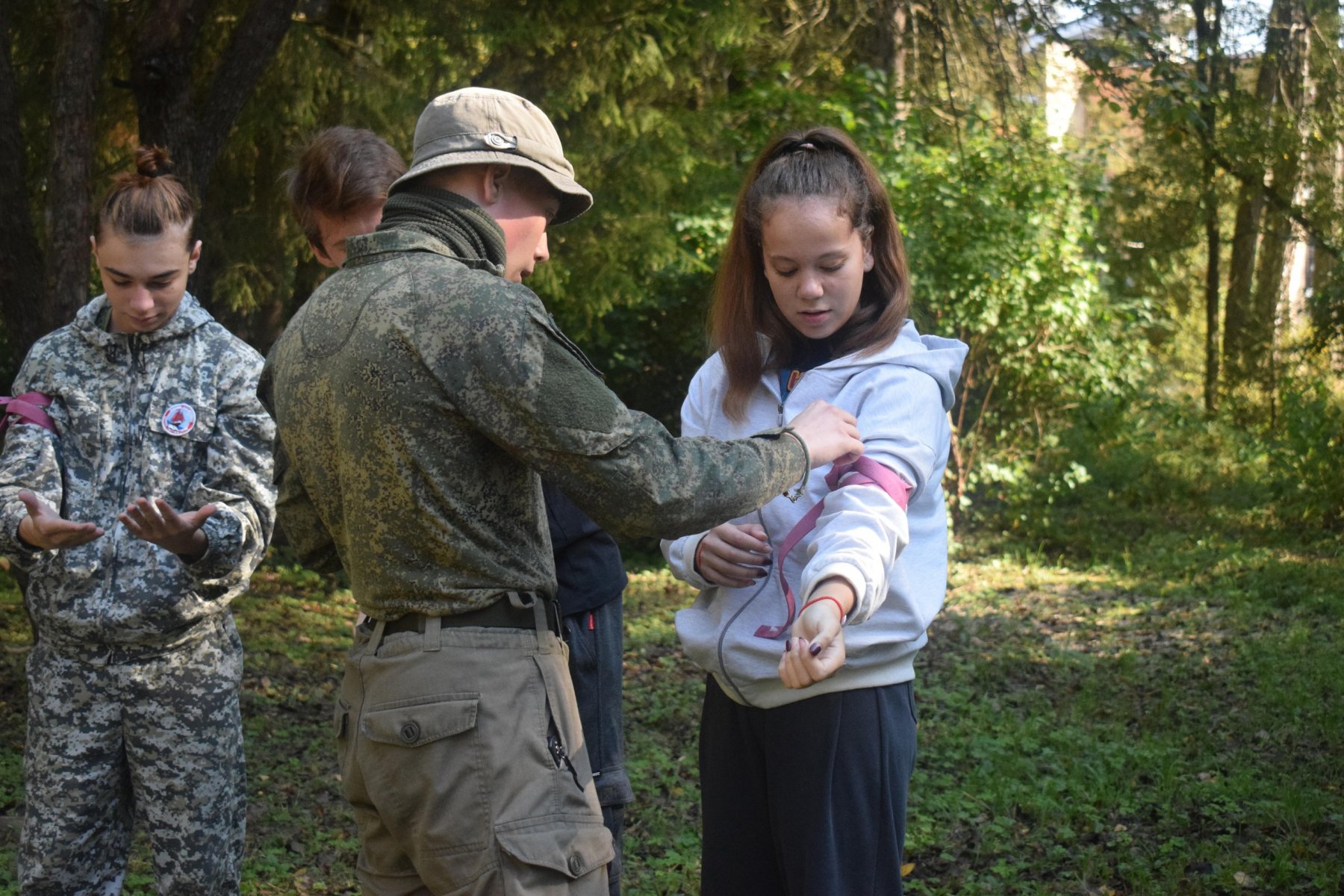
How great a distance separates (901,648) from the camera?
7.65 feet

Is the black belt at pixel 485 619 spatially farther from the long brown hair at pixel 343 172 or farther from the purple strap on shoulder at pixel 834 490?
the long brown hair at pixel 343 172

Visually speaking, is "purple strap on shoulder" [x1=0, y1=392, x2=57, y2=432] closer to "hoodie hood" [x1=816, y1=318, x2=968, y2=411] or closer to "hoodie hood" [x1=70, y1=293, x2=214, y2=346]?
"hoodie hood" [x1=70, y1=293, x2=214, y2=346]

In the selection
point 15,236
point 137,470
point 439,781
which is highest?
point 15,236

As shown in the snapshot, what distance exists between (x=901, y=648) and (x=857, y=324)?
65 centimetres

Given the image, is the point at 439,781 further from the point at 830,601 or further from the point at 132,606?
the point at 132,606

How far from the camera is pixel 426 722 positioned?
2.10 metres

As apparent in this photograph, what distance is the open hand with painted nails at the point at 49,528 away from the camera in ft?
9.13

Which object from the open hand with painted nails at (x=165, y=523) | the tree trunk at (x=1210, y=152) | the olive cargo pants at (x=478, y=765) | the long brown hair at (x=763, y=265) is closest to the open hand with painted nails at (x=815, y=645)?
the olive cargo pants at (x=478, y=765)

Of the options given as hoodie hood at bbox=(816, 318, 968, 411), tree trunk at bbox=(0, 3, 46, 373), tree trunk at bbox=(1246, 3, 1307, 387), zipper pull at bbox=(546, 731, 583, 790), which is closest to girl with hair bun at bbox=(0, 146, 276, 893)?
zipper pull at bbox=(546, 731, 583, 790)

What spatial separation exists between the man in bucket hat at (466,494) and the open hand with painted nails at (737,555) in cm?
22

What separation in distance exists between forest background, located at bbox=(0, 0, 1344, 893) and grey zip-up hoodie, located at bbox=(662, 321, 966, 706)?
239 centimetres

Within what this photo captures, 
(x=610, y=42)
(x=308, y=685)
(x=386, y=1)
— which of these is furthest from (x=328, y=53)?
(x=308, y=685)

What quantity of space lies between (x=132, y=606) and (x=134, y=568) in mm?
94

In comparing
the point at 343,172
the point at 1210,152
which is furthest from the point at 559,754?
the point at 1210,152
